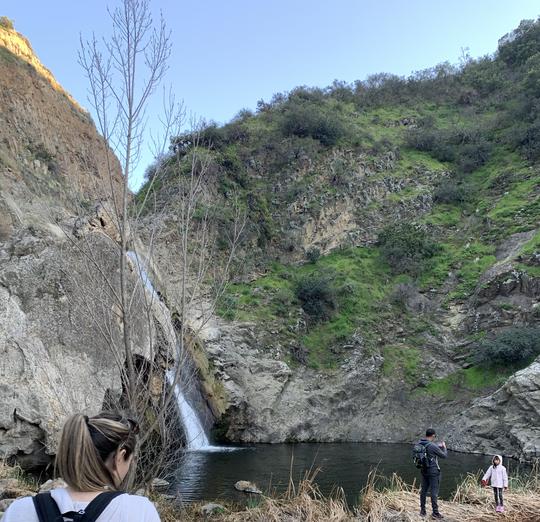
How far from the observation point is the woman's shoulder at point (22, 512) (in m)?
1.75

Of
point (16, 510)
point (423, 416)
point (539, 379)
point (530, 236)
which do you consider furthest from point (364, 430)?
point (16, 510)

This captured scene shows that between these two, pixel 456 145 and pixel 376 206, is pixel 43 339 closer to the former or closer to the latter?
pixel 376 206

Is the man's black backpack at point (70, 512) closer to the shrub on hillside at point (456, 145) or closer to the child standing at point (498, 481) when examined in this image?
the child standing at point (498, 481)

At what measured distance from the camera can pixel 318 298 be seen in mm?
31797

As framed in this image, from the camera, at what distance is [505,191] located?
39000 mm

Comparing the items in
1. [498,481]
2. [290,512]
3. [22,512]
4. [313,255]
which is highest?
[313,255]

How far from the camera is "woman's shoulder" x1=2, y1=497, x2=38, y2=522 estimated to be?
1.75 m

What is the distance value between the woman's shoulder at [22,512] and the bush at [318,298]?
97.6ft

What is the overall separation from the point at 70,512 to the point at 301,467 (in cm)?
1767

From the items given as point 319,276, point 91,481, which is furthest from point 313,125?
point 91,481

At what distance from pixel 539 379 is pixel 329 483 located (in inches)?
469

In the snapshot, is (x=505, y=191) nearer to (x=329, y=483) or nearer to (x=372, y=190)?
(x=372, y=190)

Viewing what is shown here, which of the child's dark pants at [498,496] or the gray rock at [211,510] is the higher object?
the child's dark pants at [498,496]

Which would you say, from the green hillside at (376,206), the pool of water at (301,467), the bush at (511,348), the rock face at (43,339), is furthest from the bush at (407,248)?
the rock face at (43,339)
